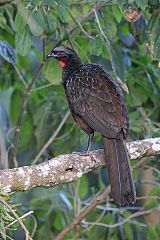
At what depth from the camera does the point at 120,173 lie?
402 cm

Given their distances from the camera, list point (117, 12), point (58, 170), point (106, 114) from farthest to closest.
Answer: point (117, 12) → point (106, 114) → point (58, 170)

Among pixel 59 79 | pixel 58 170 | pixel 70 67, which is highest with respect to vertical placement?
pixel 70 67

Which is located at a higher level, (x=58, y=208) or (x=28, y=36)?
(x=28, y=36)

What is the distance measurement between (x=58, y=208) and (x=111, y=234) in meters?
0.47

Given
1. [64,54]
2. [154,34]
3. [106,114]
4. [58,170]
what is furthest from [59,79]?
[58,170]

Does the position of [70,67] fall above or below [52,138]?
above

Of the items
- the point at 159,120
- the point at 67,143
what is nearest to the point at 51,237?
the point at 67,143

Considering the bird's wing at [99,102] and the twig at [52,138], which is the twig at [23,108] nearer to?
the twig at [52,138]

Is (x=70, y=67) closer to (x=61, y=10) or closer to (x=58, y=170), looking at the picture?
(x=61, y=10)

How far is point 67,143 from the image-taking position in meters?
5.68

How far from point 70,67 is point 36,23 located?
1.95 feet

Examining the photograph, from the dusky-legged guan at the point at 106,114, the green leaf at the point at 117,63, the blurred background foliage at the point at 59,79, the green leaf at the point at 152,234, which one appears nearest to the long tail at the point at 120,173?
the dusky-legged guan at the point at 106,114

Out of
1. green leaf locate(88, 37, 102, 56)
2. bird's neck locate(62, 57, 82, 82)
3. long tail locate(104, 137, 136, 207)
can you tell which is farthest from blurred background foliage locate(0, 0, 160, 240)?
long tail locate(104, 137, 136, 207)

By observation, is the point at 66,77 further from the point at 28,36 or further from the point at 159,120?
the point at 159,120
